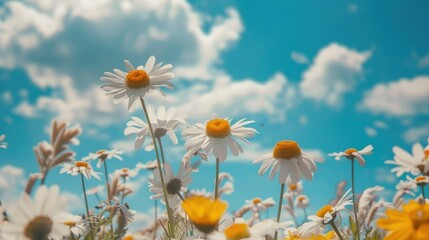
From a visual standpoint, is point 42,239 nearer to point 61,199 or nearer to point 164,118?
point 61,199

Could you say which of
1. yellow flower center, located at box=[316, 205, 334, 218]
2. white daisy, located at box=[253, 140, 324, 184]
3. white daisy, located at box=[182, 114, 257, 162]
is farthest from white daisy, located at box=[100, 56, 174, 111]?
yellow flower center, located at box=[316, 205, 334, 218]

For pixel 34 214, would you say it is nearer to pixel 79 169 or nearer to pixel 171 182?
pixel 171 182

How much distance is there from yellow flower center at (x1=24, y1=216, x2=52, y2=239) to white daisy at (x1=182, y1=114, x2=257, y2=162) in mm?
1144

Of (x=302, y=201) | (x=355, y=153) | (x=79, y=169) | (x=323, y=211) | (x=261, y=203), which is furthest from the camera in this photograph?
(x=302, y=201)

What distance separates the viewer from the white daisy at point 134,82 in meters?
2.98

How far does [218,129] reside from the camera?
286 cm

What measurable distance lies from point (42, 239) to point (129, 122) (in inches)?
67.6

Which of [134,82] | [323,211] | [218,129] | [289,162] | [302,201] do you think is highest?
[302,201]

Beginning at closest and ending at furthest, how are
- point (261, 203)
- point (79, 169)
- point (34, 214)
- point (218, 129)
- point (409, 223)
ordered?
point (409, 223) → point (34, 214) → point (218, 129) → point (79, 169) → point (261, 203)

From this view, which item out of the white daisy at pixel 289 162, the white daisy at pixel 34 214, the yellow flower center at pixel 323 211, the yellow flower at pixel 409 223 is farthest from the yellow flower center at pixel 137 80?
the yellow flower at pixel 409 223

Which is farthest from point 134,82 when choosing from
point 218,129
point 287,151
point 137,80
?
point 287,151

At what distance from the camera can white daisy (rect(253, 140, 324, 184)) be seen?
2842 millimetres

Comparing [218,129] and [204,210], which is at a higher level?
[218,129]

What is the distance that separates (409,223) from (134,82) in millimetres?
1894
